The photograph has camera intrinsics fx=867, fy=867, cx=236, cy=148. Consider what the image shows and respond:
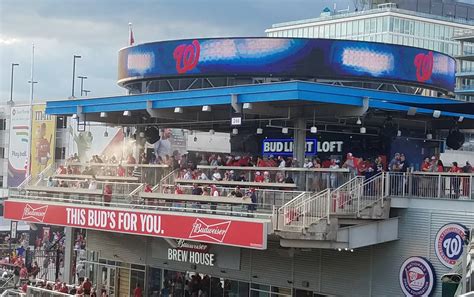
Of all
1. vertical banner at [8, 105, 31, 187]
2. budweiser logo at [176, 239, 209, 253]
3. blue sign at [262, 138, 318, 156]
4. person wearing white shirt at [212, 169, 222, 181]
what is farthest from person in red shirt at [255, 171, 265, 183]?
vertical banner at [8, 105, 31, 187]

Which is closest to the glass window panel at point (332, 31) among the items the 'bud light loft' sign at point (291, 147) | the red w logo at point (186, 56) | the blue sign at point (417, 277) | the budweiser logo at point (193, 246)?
the 'bud light loft' sign at point (291, 147)

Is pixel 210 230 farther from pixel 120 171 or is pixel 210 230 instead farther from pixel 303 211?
pixel 120 171

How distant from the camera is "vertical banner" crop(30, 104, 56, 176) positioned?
6894 cm

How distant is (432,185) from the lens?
80.2 ft

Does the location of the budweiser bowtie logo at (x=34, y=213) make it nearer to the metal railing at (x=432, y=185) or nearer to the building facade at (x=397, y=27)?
the metal railing at (x=432, y=185)

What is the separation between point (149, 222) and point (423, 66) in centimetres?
1292

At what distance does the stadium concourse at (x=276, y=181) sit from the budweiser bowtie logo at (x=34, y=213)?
2.0 inches

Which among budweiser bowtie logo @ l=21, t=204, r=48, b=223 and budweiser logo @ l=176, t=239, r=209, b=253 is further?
budweiser bowtie logo @ l=21, t=204, r=48, b=223

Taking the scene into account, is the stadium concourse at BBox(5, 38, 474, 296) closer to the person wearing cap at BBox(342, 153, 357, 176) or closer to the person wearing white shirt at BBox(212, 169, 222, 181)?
the person wearing cap at BBox(342, 153, 357, 176)

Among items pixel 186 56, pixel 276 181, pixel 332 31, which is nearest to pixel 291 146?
pixel 186 56

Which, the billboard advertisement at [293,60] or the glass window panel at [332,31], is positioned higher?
the glass window panel at [332,31]

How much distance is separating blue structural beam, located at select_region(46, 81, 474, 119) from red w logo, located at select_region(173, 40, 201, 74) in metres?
2.66

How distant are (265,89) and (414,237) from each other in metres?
6.34

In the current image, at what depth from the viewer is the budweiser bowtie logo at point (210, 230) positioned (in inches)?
987
